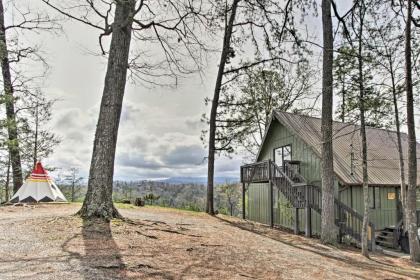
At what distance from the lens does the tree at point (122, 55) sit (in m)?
7.95

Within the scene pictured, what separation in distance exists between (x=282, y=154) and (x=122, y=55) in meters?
11.2

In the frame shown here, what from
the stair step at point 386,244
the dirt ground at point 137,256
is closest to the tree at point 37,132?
the dirt ground at point 137,256

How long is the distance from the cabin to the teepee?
9544 mm

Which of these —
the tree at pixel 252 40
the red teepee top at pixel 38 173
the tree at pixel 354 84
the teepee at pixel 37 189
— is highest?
the tree at pixel 252 40

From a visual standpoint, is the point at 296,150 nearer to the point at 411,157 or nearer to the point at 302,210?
the point at 302,210

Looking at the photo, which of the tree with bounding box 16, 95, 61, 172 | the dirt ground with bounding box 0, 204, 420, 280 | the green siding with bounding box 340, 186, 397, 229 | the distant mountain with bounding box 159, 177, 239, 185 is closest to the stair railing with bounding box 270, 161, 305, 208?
the green siding with bounding box 340, 186, 397, 229

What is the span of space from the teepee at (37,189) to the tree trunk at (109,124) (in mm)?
6867

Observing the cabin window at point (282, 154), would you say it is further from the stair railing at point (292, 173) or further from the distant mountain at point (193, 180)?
the distant mountain at point (193, 180)

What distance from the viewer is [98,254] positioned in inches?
205

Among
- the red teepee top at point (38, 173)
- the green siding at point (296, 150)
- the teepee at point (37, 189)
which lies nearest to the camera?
the teepee at point (37, 189)

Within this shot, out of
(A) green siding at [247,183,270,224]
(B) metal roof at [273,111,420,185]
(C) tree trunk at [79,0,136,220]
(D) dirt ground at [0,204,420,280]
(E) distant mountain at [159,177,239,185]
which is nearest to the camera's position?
(D) dirt ground at [0,204,420,280]

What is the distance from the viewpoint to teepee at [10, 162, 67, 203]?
13.2 m

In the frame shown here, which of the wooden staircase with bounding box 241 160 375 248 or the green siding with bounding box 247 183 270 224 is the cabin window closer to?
the wooden staircase with bounding box 241 160 375 248

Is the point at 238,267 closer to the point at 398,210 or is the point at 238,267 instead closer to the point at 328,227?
the point at 328,227
